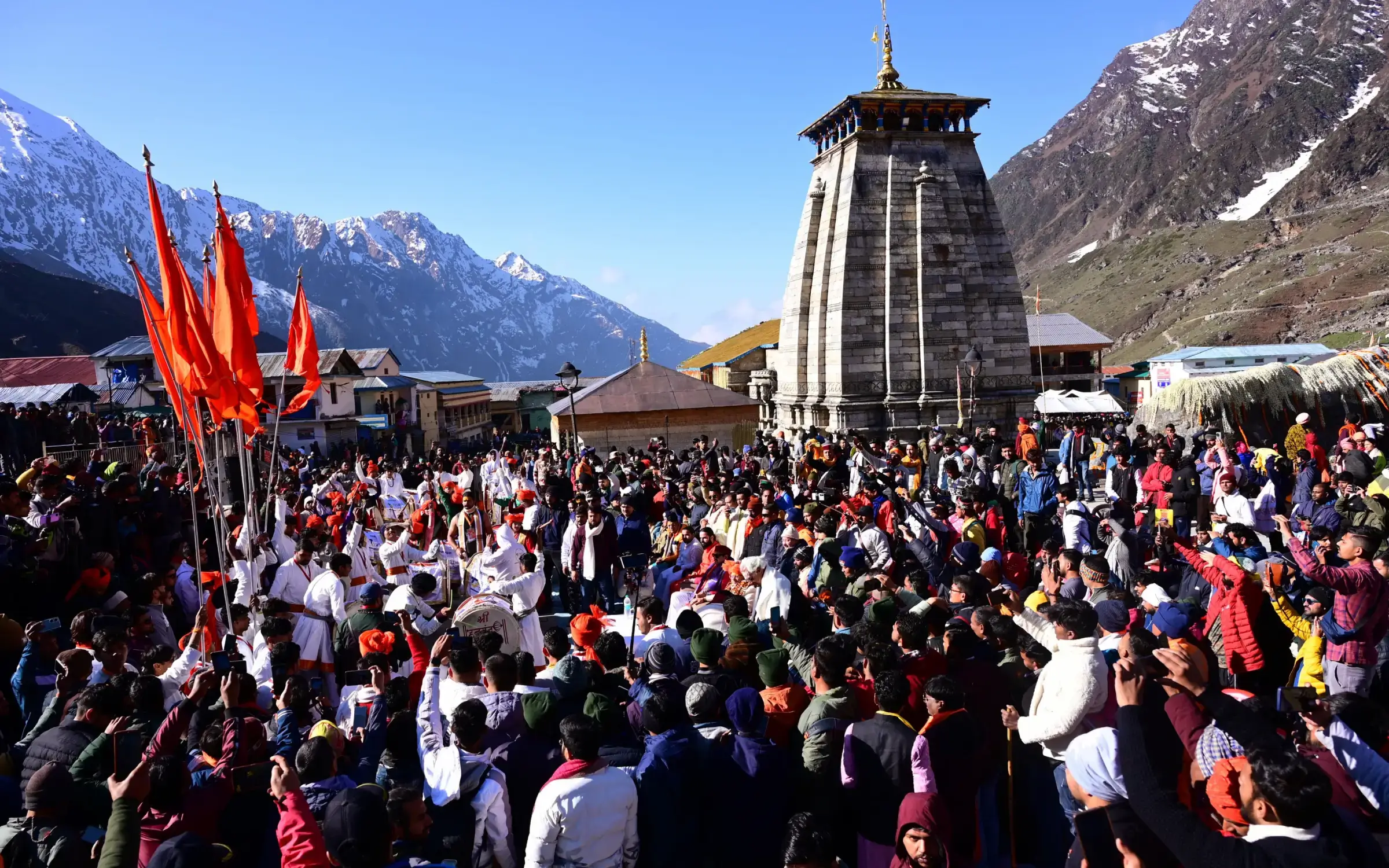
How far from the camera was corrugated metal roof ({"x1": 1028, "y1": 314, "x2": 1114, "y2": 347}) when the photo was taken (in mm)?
50656

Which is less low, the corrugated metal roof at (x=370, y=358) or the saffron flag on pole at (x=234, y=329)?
the corrugated metal roof at (x=370, y=358)

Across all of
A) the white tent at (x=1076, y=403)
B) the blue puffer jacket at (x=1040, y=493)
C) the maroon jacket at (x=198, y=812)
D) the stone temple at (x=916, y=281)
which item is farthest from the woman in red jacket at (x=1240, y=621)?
the white tent at (x=1076, y=403)

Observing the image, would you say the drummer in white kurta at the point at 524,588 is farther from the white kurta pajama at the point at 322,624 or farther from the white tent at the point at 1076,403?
the white tent at the point at 1076,403

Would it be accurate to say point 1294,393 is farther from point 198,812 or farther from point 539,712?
point 198,812

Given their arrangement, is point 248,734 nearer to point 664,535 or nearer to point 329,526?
point 664,535

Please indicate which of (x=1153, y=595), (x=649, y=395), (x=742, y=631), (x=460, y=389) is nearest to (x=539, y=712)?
(x=742, y=631)

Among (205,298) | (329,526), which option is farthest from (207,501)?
(205,298)

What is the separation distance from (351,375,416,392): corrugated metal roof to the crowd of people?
142 feet

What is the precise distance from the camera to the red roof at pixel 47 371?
175 feet

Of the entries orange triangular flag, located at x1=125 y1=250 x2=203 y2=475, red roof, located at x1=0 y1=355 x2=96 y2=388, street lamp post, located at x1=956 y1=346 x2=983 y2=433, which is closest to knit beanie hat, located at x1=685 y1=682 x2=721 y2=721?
orange triangular flag, located at x1=125 y1=250 x2=203 y2=475

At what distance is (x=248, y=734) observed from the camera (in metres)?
4.55

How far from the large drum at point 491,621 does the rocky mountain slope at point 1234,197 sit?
6742 cm

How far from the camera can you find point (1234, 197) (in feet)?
417

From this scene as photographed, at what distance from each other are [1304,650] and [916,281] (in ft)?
60.2
